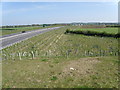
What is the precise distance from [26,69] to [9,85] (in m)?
3.38

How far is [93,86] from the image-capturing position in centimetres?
937

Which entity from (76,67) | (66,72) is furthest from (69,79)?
(76,67)

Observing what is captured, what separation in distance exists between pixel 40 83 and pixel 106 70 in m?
6.00

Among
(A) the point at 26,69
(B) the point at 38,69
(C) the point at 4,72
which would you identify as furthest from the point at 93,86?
(C) the point at 4,72

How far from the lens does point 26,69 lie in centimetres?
1305

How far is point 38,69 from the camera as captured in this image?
511 inches

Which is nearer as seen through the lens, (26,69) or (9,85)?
(9,85)

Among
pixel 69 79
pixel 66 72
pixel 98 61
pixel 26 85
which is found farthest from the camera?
pixel 98 61

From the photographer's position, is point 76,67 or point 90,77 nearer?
point 90,77

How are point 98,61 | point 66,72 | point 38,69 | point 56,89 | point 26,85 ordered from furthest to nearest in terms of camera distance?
1. point 98,61
2. point 38,69
3. point 66,72
4. point 26,85
5. point 56,89

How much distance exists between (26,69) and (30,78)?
236cm

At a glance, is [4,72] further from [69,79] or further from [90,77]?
[90,77]

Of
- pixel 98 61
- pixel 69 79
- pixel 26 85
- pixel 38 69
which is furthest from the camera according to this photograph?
pixel 98 61

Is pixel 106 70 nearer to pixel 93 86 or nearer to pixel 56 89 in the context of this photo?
pixel 93 86
